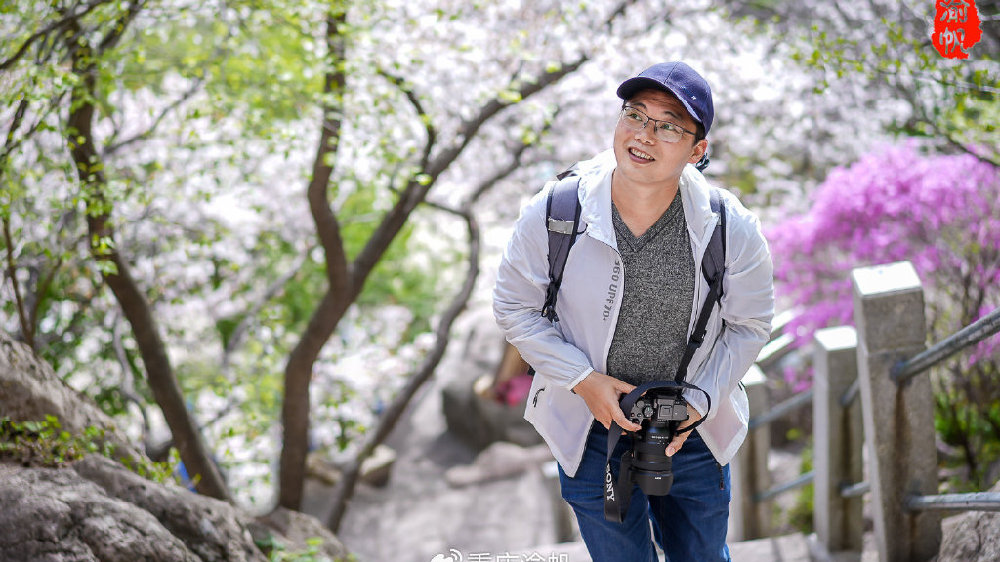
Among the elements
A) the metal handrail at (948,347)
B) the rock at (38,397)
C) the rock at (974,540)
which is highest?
the metal handrail at (948,347)

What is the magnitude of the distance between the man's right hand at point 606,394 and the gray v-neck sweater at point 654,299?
Answer: 8 cm

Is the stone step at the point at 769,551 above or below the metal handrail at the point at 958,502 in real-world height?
below

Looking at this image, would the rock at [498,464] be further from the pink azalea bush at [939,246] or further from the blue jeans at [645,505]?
the blue jeans at [645,505]

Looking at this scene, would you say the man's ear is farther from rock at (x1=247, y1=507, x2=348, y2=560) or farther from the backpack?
rock at (x1=247, y1=507, x2=348, y2=560)

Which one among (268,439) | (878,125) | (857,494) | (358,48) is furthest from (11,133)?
(878,125)

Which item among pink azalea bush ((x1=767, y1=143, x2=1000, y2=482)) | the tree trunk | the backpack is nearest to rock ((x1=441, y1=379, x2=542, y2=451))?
pink azalea bush ((x1=767, y1=143, x2=1000, y2=482))

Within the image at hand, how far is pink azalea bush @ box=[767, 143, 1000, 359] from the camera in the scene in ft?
15.0

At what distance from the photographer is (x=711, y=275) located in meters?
2.05

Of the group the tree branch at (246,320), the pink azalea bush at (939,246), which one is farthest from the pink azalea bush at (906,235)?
the tree branch at (246,320)

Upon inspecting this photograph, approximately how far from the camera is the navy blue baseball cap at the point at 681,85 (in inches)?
76.3

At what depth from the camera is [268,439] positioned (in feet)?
22.8

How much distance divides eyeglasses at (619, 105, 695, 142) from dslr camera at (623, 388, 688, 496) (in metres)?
0.60

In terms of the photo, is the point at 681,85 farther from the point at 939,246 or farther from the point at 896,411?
the point at 939,246

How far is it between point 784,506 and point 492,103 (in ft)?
11.8
